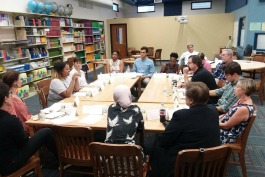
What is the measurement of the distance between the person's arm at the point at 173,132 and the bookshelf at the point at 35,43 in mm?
4696

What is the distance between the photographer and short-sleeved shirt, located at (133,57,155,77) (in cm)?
525

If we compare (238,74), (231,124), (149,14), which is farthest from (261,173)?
(149,14)

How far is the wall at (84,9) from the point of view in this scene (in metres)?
5.40

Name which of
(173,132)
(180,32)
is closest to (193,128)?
(173,132)

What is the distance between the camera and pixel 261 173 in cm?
246

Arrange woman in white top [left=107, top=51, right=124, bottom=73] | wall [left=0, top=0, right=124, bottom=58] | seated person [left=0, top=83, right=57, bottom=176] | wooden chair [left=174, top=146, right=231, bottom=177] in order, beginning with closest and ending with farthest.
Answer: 1. wooden chair [left=174, top=146, right=231, bottom=177]
2. seated person [left=0, top=83, right=57, bottom=176]
3. wall [left=0, top=0, right=124, bottom=58]
4. woman in white top [left=107, top=51, right=124, bottom=73]

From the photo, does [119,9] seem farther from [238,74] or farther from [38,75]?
[238,74]

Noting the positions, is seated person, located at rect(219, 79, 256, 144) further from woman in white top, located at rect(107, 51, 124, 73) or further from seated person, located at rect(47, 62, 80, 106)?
woman in white top, located at rect(107, 51, 124, 73)

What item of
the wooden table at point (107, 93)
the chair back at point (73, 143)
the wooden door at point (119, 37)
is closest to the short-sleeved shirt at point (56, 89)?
the wooden table at point (107, 93)

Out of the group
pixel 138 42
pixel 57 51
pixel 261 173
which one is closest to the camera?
pixel 261 173

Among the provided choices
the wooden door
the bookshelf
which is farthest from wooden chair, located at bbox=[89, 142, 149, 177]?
the wooden door

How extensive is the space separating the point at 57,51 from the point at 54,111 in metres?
4.92

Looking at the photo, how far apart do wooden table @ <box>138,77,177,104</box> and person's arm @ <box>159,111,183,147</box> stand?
1.12 m

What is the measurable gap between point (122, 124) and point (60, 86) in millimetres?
1704
